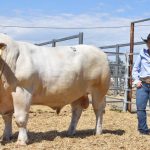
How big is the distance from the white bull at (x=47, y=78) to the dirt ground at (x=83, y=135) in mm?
273

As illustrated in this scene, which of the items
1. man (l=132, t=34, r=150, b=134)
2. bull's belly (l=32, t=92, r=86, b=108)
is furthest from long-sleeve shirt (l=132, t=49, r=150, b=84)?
bull's belly (l=32, t=92, r=86, b=108)

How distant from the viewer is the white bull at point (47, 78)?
18.6 feet

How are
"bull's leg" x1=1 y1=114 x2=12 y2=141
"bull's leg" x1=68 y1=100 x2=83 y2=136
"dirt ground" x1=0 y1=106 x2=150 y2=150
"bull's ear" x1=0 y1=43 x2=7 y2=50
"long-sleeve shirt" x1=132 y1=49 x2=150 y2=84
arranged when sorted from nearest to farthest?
"bull's ear" x1=0 y1=43 x2=7 y2=50 < "dirt ground" x1=0 y1=106 x2=150 y2=150 < "bull's leg" x1=1 y1=114 x2=12 y2=141 < "long-sleeve shirt" x1=132 y1=49 x2=150 y2=84 < "bull's leg" x1=68 y1=100 x2=83 y2=136

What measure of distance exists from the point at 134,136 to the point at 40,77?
173 centimetres

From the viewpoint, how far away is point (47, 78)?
5.98 m

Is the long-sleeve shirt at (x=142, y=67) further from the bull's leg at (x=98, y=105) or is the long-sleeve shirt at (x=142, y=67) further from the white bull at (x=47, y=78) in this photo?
the bull's leg at (x=98, y=105)

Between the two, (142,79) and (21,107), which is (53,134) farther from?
(142,79)

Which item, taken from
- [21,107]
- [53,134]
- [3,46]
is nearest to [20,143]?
[21,107]

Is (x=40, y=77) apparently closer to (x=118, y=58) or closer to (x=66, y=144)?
(x=66, y=144)

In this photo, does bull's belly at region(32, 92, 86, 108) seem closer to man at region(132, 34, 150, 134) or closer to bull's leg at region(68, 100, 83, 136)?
bull's leg at region(68, 100, 83, 136)

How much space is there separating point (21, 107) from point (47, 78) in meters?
0.58

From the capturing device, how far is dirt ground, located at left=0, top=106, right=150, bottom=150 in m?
5.64

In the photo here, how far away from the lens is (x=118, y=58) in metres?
12.9

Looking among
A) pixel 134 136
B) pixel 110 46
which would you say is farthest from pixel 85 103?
pixel 110 46
